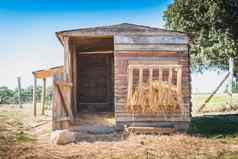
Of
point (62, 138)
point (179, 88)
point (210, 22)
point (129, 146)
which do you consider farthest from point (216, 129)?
point (210, 22)

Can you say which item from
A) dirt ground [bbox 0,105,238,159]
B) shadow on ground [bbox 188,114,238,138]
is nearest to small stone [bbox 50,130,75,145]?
dirt ground [bbox 0,105,238,159]

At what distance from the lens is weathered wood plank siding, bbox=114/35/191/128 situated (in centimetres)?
1323

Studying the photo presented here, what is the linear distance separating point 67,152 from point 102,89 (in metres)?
9.98

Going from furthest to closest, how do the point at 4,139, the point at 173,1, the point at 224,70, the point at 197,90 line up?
1. the point at 197,90
2. the point at 224,70
3. the point at 173,1
4. the point at 4,139

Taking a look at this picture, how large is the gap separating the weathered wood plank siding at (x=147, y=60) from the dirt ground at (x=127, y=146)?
0.92 meters

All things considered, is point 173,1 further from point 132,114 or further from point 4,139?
point 4,139

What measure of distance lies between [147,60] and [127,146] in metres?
3.76

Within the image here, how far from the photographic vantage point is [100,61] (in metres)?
19.5

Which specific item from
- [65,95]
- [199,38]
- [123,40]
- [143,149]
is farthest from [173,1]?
[143,149]

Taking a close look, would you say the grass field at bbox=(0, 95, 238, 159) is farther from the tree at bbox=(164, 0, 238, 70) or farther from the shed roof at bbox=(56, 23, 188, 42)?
the tree at bbox=(164, 0, 238, 70)

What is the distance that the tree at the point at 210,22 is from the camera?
1984 cm

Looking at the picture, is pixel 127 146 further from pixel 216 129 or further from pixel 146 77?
pixel 216 129

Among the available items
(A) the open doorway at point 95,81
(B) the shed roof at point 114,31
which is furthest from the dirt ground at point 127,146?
(A) the open doorway at point 95,81

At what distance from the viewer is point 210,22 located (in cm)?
2016
